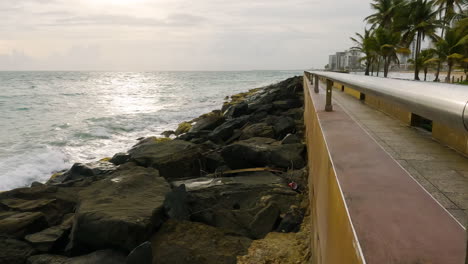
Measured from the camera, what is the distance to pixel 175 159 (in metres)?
6.80

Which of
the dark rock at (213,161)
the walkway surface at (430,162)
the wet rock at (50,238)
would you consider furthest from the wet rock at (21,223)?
the walkway surface at (430,162)

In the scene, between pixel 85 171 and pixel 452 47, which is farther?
pixel 452 47

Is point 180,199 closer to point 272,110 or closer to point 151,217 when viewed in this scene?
point 151,217

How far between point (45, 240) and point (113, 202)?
2.83 feet

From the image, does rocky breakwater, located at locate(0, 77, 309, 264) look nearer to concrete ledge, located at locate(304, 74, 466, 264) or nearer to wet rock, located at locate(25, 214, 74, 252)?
wet rock, located at locate(25, 214, 74, 252)

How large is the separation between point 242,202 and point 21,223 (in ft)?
9.39

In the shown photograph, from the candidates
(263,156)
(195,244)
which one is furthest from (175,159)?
(195,244)

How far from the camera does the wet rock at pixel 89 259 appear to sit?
12.2 ft

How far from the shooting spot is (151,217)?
13.5ft

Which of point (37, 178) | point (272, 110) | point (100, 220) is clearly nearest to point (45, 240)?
point (100, 220)

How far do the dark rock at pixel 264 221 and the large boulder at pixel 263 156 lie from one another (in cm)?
174

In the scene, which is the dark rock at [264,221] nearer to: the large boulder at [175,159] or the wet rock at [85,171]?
the large boulder at [175,159]

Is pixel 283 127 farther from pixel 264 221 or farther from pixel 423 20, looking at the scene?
pixel 423 20

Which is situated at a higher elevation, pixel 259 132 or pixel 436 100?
pixel 436 100
